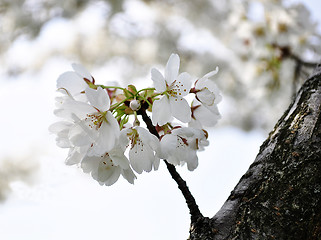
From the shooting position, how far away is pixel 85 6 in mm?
2750

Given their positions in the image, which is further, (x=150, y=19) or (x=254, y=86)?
(x=150, y=19)

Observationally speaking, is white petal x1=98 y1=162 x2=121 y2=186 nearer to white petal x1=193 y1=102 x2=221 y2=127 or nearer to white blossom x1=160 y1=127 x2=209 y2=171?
white blossom x1=160 y1=127 x2=209 y2=171

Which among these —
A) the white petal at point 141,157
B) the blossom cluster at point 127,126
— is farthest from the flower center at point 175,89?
the white petal at point 141,157

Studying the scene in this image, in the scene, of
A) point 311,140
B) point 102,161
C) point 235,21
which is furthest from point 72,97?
point 235,21

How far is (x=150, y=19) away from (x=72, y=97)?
7.20 ft

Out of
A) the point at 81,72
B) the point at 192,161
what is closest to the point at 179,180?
the point at 192,161

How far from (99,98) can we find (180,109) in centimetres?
14

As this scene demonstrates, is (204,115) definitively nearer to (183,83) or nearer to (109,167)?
(183,83)

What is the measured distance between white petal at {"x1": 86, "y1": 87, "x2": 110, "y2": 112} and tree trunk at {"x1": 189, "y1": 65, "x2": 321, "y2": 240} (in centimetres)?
25

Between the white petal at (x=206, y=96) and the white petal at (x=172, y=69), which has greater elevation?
the white petal at (x=172, y=69)

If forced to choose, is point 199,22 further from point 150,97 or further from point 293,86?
point 150,97

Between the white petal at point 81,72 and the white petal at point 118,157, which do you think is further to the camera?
the white petal at point 81,72

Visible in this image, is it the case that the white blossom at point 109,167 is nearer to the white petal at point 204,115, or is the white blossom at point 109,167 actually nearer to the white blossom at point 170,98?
the white blossom at point 170,98

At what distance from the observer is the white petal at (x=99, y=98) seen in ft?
2.20
